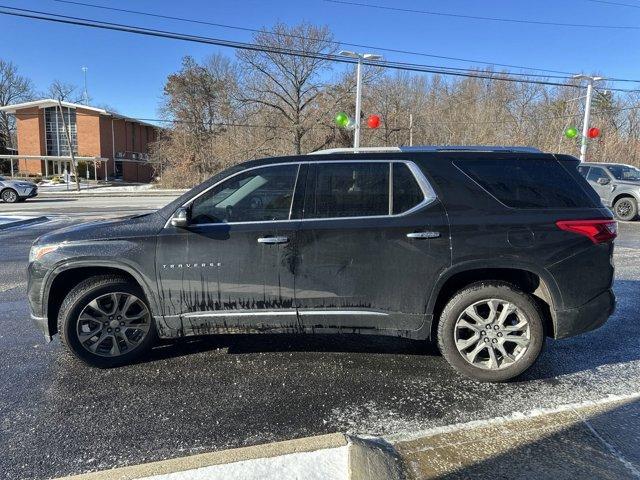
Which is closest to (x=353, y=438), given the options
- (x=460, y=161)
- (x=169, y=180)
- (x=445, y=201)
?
(x=445, y=201)

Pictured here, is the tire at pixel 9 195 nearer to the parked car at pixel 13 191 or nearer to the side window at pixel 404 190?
the parked car at pixel 13 191

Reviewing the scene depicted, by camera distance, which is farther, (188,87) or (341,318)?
(188,87)

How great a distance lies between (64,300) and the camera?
12.3ft

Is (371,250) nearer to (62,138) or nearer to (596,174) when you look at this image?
(596,174)

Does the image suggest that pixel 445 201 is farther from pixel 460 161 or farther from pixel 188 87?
pixel 188 87

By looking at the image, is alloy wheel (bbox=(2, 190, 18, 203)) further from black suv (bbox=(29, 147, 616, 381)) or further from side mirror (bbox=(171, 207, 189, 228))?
side mirror (bbox=(171, 207, 189, 228))

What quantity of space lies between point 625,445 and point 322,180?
271 cm

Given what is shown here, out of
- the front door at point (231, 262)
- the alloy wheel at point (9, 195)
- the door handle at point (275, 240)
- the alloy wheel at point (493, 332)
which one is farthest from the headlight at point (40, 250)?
the alloy wheel at point (9, 195)

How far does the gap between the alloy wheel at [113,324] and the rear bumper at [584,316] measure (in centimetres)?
336

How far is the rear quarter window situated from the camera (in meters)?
3.65

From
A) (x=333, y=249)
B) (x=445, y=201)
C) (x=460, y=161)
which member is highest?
(x=460, y=161)

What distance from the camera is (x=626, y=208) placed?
48.2 ft

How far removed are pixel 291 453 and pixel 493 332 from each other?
190 centimetres

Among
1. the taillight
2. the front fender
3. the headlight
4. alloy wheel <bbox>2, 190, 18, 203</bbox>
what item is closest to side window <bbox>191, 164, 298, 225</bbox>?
the front fender
